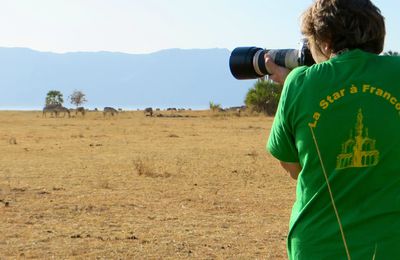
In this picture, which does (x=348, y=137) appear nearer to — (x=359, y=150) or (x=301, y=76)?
(x=359, y=150)

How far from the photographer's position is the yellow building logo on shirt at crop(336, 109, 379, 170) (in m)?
2.12

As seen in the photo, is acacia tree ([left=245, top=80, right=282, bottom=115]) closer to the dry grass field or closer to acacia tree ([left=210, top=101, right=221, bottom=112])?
acacia tree ([left=210, top=101, right=221, bottom=112])

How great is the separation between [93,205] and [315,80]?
304 inches

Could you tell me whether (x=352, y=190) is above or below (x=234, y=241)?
above

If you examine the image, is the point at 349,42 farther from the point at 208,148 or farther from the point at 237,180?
the point at 208,148

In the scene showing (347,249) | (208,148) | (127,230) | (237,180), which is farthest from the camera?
(208,148)

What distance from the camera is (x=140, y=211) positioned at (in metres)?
9.23

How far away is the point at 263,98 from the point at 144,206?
4354 centimetres

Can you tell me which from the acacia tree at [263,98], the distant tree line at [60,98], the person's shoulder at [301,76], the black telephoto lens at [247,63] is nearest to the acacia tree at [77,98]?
the distant tree line at [60,98]

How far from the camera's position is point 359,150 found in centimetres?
212

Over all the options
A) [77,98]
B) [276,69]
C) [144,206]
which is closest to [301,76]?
[276,69]

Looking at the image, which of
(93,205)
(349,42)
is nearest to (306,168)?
(349,42)

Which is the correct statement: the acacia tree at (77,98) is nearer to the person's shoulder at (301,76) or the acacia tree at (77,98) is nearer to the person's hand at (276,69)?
the person's hand at (276,69)

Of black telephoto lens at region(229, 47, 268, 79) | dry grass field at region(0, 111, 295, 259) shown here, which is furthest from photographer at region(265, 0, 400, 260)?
dry grass field at region(0, 111, 295, 259)
